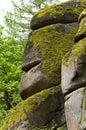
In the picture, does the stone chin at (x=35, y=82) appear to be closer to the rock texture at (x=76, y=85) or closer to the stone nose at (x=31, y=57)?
the stone nose at (x=31, y=57)

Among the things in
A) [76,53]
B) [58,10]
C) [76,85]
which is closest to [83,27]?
[76,53]

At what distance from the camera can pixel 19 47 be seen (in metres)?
24.5

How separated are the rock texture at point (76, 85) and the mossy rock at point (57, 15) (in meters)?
3.10

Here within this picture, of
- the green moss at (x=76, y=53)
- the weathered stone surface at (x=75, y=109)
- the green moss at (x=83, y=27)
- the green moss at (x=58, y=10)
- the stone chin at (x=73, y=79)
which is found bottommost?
the weathered stone surface at (x=75, y=109)

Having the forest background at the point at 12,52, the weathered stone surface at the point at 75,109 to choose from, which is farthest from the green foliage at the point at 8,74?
the weathered stone surface at the point at 75,109

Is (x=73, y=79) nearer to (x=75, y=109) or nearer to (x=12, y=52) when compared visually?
(x=75, y=109)

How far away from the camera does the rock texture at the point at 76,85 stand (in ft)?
33.7

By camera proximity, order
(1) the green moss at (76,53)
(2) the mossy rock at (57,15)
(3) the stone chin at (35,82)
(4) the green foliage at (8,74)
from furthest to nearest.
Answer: (4) the green foliage at (8,74) < (2) the mossy rock at (57,15) < (3) the stone chin at (35,82) < (1) the green moss at (76,53)

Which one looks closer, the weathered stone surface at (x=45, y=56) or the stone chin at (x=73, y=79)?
the stone chin at (x=73, y=79)

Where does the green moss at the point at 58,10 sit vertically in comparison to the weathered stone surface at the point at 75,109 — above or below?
above

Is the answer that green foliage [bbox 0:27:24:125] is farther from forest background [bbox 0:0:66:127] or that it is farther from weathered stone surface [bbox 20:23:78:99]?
weathered stone surface [bbox 20:23:78:99]

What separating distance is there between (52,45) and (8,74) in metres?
9.45

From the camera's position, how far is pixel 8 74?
73.8 feet

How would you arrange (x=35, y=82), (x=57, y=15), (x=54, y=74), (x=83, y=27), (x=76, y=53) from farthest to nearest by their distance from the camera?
1. (x=57, y=15)
2. (x=35, y=82)
3. (x=54, y=74)
4. (x=83, y=27)
5. (x=76, y=53)
